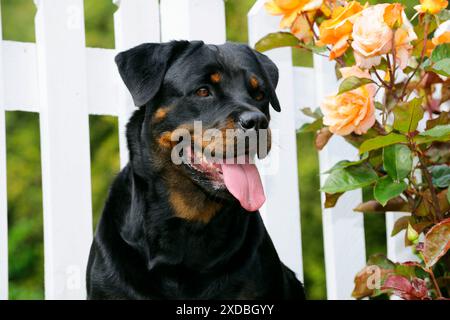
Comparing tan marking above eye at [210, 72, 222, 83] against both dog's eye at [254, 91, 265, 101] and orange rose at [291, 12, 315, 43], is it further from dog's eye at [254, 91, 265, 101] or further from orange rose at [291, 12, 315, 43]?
orange rose at [291, 12, 315, 43]

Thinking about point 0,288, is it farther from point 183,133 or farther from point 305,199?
point 305,199

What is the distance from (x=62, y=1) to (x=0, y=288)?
115cm

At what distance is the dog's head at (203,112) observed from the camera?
8.13 feet

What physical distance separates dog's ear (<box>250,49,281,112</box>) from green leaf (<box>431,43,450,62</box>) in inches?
23.7

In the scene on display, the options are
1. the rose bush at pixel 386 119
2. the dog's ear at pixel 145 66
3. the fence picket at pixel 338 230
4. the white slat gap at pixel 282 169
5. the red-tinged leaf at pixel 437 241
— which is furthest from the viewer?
the fence picket at pixel 338 230

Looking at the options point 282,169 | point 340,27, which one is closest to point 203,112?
point 340,27

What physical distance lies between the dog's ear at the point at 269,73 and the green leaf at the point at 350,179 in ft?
1.19

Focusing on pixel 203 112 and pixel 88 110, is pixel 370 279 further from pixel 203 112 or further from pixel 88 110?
pixel 88 110

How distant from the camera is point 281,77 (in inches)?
129

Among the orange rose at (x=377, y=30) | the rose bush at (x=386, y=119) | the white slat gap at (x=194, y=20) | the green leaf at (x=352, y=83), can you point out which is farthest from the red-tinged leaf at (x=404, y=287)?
the white slat gap at (x=194, y=20)

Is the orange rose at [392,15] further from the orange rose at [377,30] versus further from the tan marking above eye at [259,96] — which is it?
the tan marking above eye at [259,96]

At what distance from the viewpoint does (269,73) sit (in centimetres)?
283

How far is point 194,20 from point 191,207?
0.88m
